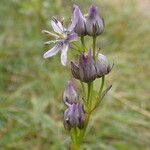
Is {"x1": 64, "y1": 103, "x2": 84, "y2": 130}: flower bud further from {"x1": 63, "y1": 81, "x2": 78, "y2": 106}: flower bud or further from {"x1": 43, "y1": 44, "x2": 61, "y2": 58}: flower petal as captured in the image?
{"x1": 43, "y1": 44, "x2": 61, "y2": 58}: flower petal

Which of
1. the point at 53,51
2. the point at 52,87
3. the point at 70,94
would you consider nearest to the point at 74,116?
the point at 70,94

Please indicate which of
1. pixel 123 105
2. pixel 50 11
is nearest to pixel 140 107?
pixel 123 105

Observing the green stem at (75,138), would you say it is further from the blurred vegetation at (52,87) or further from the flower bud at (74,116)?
the blurred vegetation at (52,87)

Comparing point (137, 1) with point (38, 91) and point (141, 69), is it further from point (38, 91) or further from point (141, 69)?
point (38, 91)

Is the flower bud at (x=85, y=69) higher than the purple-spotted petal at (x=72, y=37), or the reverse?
the purple-spotted petal at (x=72, y=37)

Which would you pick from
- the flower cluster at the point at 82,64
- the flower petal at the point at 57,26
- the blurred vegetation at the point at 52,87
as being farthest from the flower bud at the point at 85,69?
the blurred vegetation at the point at 52,87

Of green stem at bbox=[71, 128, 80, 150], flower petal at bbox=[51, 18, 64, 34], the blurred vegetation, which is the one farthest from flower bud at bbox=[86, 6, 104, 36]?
the blurred vegetation

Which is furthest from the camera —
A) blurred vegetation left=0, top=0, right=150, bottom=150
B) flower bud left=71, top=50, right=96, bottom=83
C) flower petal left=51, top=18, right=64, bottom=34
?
blurred vegetation left=0, top=0, right=150, bottom=150
